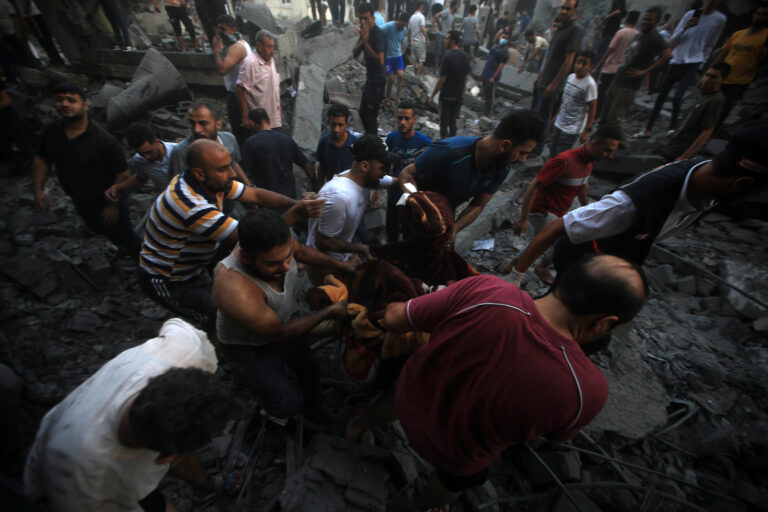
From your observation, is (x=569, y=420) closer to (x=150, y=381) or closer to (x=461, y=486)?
(x=461, y=486)

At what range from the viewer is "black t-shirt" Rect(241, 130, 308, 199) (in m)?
3.96

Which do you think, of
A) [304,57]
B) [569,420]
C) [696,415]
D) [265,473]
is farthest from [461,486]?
[304,57]

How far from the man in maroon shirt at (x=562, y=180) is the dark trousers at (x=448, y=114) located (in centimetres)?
389

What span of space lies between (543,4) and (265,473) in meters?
21.6

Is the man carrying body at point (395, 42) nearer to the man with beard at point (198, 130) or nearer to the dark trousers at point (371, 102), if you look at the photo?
the dark trousers at point (371, 102)

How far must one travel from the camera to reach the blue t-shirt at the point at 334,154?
4.11 m

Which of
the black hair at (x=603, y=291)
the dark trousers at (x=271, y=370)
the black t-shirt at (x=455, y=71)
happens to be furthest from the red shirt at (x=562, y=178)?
the black t-shirt at (x=455, y=71)

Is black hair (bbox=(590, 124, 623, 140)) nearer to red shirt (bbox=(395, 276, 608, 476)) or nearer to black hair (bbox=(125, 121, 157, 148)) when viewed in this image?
red shirt (bbox=(395, 276, 608, 476))

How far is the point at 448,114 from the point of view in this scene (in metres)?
7.00

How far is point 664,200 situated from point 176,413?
2915mm

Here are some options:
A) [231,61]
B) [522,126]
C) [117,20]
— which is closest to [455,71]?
[231,61]

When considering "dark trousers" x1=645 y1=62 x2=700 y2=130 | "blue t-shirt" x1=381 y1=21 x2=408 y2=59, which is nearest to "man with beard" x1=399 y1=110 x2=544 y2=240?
"dark trousers" x1=645 y1=62 x2=700 y2=130

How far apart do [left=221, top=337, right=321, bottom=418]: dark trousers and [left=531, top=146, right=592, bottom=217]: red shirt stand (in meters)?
3.06

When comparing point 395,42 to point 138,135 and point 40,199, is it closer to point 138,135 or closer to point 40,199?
point 138,135
